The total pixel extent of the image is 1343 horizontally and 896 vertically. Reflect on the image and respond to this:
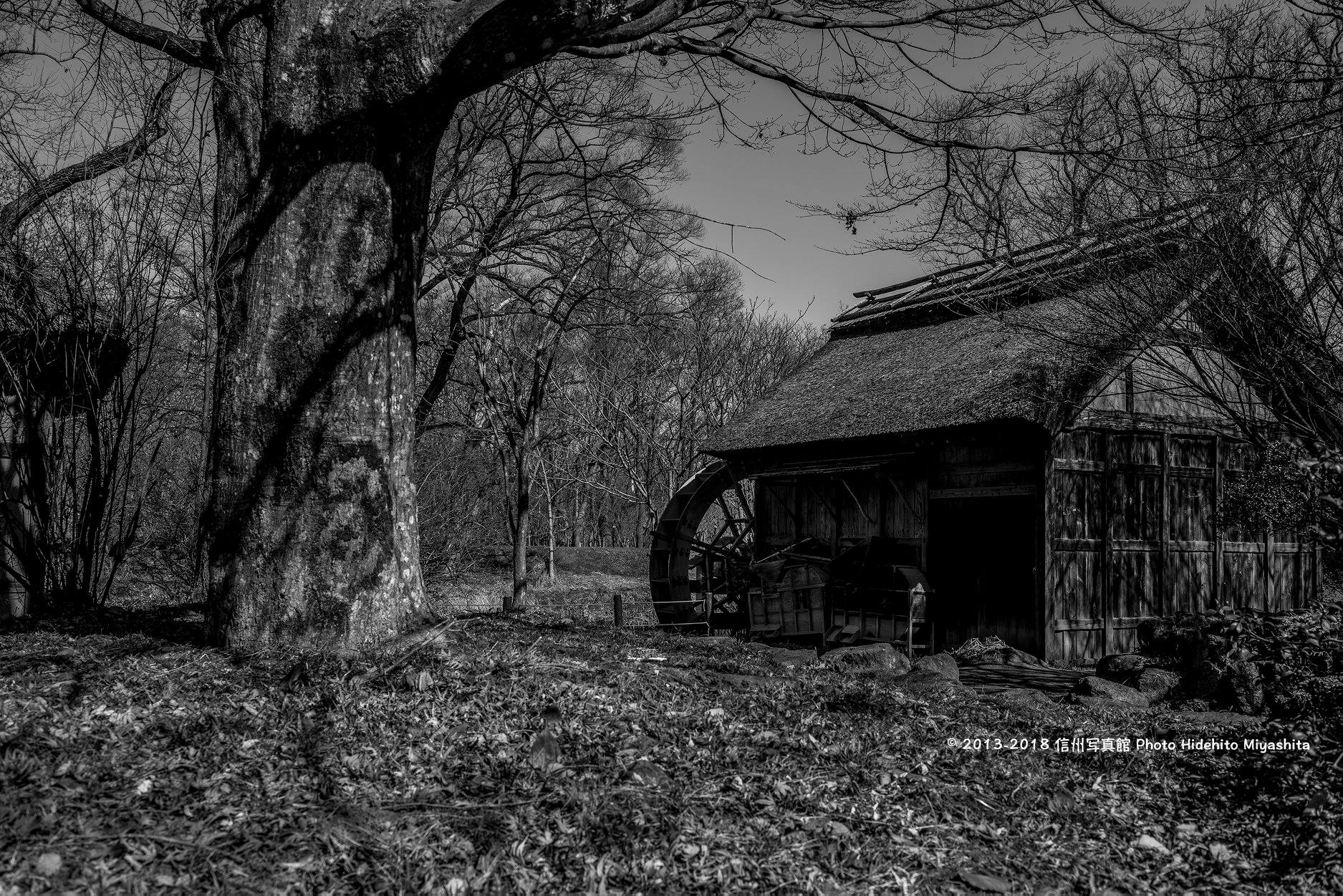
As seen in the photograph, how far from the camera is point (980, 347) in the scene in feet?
47.4

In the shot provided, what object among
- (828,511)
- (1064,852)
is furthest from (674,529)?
(1064,852)

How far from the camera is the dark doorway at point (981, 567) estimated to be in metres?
13.1

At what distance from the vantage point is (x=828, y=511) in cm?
1580

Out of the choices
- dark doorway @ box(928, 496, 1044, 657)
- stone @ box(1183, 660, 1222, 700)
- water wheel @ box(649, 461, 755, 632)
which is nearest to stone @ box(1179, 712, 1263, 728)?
stone @ box(1183, 660, 1222, 700)

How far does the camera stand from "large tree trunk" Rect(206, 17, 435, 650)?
4762 millimetres

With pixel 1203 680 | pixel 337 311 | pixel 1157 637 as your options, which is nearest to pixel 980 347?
pixel 1157 637

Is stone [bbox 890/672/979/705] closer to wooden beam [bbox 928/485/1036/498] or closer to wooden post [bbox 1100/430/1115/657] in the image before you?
wooden beam [bbox 928/485/1036/498]

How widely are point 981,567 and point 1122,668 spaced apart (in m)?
5.66

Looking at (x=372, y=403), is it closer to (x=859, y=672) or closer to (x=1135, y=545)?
(x=859, y=672)

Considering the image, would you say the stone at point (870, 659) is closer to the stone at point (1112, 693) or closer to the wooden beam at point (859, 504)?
the stone at point (1112, 693)

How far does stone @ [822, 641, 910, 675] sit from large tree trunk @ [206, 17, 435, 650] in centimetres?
350

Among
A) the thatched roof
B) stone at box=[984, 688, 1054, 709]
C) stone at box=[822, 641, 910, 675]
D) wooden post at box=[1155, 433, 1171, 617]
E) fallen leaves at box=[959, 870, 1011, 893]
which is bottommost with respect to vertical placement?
fallen leaves at box=[959, 870, 1011, 893]

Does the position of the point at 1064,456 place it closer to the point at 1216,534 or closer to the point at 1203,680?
the point at 1216,534

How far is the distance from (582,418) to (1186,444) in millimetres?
16335
